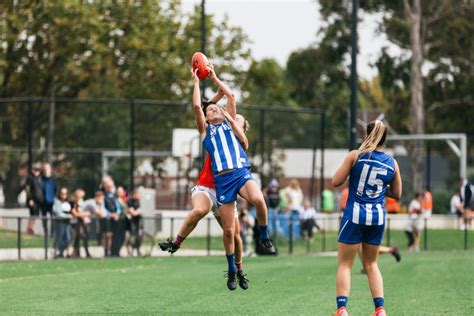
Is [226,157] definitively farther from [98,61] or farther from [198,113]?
[98,61]

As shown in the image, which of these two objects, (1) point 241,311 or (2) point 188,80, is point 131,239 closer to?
(1) point 241,311

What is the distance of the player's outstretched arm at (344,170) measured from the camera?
515 inches

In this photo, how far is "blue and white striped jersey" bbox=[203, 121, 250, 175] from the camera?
15.5 metres

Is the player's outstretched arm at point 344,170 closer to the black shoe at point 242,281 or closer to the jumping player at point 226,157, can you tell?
the jumping player at point 226,157

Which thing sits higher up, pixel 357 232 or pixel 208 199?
pixel 208 199

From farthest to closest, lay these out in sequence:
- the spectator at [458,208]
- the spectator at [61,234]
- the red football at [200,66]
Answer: the spectator at [458,208] < the spectator at [61,234] < the red football at [200,66]

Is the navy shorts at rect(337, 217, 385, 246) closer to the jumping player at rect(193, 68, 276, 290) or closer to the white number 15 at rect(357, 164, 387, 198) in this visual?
the white number 15 at rect(357, 164, 387, 198)

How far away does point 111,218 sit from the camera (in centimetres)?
3062

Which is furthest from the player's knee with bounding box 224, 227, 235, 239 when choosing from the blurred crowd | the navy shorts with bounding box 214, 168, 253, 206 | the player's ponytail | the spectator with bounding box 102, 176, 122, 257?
the spectator with bounding box 102, 176, 122, 257

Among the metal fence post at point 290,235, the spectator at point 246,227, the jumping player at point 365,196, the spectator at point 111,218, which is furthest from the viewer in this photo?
the metal fence post at point 290,235

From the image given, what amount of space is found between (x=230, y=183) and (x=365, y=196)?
268cm

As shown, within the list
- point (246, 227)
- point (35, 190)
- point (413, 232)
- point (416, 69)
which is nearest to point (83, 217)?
point (35, 190)

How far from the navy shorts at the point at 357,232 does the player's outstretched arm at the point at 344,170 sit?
18.4 inches

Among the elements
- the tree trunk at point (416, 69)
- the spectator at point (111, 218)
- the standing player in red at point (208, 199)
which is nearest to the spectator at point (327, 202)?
the tree trunk at point (416, 69)
